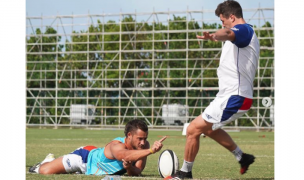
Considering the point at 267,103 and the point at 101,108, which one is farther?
the point at 101,108

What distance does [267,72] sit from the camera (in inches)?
1457

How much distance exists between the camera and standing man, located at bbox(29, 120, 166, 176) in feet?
20.8

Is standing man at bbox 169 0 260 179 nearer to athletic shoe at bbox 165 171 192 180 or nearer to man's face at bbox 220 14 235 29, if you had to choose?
man's face at bbox 220 14 235 29

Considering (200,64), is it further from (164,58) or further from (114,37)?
(114,37)

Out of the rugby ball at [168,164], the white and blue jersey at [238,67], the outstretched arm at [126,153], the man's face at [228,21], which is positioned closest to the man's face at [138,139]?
the outstretched arm at [126,153]

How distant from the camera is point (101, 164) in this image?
6.89 meters

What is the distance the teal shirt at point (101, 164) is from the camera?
22.4 feet

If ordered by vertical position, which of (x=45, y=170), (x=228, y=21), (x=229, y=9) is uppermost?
(x=229, y=9)

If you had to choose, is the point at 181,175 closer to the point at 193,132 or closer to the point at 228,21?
the point at 193,132

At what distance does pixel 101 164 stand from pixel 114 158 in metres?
0.19

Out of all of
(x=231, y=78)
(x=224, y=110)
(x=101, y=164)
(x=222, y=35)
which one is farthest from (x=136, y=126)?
(x=222, y=35)
